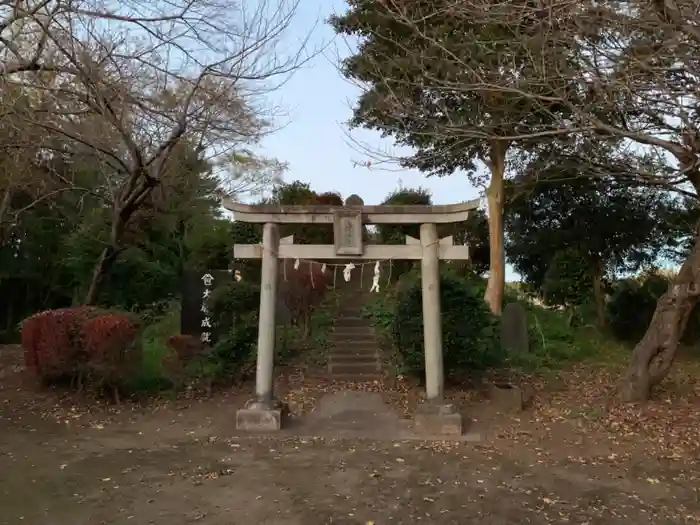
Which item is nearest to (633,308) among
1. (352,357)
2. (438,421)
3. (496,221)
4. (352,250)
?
(496,221)

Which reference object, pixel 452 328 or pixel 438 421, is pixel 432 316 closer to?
pixel 438 421

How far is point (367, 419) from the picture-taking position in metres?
8.82

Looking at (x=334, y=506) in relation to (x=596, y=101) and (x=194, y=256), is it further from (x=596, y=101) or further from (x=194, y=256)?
(x=194, y=256)

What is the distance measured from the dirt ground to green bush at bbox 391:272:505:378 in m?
0.86

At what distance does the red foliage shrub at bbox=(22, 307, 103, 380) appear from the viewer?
351 inches

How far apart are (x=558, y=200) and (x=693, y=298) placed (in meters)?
8.30

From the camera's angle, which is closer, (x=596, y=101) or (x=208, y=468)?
(x=208, y=468)

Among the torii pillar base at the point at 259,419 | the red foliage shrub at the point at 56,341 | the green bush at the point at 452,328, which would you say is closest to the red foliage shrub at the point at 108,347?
the red foliage shrub at the point at 56,341

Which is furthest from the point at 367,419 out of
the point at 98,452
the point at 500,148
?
the point at 500,148

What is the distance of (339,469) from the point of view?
6.41 meters

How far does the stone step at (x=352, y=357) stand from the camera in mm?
11922

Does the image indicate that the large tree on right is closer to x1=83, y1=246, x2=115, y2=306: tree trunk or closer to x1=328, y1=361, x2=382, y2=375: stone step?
x1=328, y1=361, x2=382, y2=375: stone step

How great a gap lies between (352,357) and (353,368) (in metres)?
0.44

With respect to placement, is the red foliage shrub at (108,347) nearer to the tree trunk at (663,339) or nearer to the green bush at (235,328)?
the green bush at (235,328)
